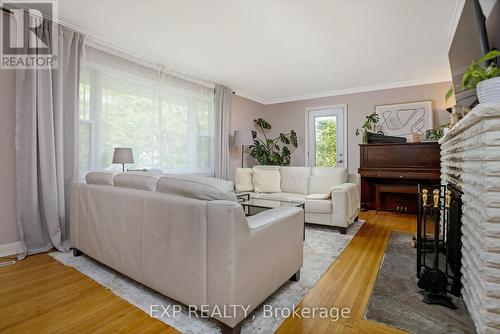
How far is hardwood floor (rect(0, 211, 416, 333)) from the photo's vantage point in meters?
1.31

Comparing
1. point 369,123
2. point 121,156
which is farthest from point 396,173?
point 121,156

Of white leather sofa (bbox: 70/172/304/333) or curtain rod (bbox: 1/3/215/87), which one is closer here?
white leather sofa (bbox: 70/172/304/333)

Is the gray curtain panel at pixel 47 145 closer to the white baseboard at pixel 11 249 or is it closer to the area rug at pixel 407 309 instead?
the white baseboard at pixel 11 249

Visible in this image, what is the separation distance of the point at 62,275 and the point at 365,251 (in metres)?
2.70

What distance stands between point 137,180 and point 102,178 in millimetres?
521

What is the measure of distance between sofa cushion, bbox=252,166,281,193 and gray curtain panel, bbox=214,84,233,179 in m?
0.78

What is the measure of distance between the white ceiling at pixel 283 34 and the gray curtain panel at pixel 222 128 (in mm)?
456

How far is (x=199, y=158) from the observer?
14.0ft

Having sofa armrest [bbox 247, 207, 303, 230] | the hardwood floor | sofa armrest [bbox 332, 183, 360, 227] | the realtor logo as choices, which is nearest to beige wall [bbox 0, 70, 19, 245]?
the realtor logo

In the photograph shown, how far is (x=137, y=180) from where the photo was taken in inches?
67.6

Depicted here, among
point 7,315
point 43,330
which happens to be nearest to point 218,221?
point 43,330

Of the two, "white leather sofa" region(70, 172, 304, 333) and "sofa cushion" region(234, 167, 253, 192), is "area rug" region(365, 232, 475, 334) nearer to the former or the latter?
"white leather sofa" region(70, 172, 304, 333)

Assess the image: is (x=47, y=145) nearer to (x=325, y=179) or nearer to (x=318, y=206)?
(x=318, y=206)

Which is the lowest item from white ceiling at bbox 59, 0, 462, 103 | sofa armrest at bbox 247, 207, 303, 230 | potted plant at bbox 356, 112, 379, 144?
sofa armrest at bbox 247, 207, 303, 230
